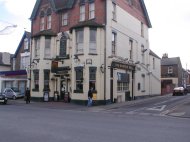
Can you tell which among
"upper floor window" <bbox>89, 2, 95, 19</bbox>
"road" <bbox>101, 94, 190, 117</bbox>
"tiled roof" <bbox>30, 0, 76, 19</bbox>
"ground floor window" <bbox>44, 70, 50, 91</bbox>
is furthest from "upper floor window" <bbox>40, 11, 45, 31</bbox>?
"road" <bbox>101, 94, 190, 117</bbox>

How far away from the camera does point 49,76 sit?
32.8 meters

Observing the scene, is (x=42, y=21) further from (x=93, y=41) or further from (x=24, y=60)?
(x=24, y=60)

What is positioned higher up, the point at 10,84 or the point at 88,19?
the point at 88,19

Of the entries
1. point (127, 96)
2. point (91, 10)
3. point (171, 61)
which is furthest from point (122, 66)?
point (171, 61)

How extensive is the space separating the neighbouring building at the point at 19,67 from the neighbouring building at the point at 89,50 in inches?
254

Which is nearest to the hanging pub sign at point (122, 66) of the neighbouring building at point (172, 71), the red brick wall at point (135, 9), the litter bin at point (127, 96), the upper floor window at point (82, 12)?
the litter bin at point (127, 96)

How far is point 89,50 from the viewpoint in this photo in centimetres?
2862

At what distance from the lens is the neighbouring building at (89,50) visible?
2856 cm

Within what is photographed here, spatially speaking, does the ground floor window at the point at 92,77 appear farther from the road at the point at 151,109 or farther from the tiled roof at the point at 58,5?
the tiled roof at the point at 58,5

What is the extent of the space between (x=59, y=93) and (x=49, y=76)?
222cm

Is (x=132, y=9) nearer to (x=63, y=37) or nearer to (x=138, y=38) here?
(x=138, y=38)

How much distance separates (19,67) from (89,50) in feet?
Answer: 59.9

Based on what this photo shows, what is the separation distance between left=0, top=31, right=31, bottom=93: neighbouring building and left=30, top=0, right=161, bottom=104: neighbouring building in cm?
646

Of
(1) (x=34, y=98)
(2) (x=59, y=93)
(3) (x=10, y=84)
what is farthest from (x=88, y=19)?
(3) (x=10, y=84)
